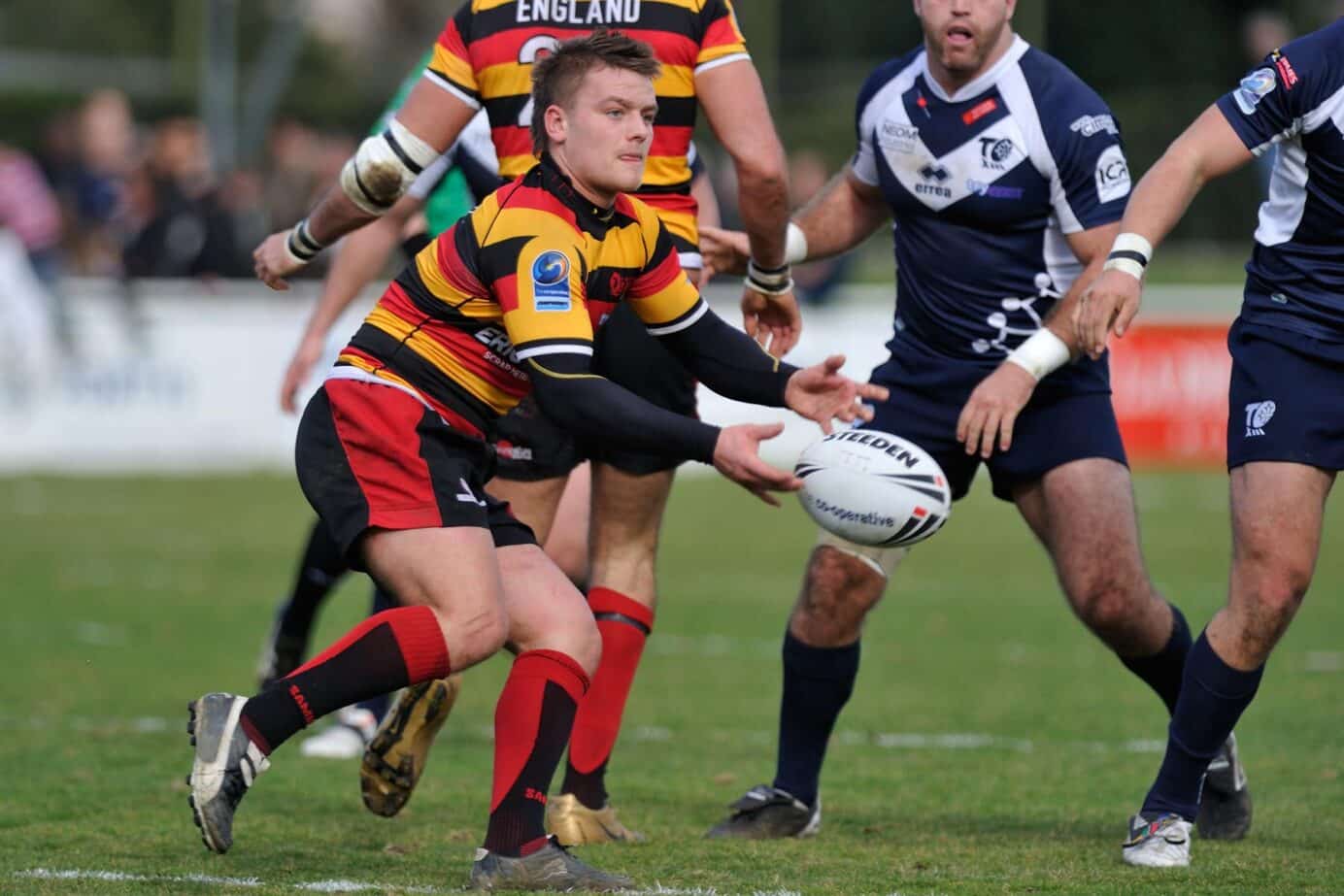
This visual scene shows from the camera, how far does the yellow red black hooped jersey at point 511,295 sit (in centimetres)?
496

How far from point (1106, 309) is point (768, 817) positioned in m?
1.88

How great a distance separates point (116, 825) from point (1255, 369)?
3.39 m

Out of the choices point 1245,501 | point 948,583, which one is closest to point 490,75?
point 1245,501

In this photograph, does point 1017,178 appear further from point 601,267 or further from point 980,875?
point 980,875

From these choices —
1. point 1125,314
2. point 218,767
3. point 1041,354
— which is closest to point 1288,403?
point 1125,314

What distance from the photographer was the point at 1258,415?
5316 millimetres

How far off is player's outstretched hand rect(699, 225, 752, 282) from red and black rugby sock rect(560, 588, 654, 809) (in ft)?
3.34

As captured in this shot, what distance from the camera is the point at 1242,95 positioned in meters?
5.17

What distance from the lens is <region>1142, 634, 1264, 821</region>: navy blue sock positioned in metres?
5.43

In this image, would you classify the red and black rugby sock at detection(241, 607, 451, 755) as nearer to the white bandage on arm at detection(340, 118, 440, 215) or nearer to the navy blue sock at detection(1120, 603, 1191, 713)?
the white bandage on arm at detection(340, 118, 440, 215)

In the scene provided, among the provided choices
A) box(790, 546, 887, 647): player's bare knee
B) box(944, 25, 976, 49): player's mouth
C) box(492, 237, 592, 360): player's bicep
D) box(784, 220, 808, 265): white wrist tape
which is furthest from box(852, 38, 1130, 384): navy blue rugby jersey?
box(492, 237, 592, 360): player's bicep

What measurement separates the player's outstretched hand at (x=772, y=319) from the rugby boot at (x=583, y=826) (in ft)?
4.79

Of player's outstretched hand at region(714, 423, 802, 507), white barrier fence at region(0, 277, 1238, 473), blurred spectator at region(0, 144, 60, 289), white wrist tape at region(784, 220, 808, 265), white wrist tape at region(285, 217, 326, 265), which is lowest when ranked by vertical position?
white barrier fence at region(0, 277, 1238, 473)

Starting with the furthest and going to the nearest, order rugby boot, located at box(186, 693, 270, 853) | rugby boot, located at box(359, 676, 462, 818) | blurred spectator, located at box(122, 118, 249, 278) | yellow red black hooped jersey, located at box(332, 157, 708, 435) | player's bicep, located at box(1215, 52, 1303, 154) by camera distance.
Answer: blurred spectator, located at box(122, 118, 249, 278)
rugby boot, located at box(359, 676, 462, 818)
player's bicep, located at box(1215, 52, 1303, 154)
yellow red black hooped jersey, located at box(332, 157, 708, 435)
rugby boot, located at box(186, 693, 270, 853)
